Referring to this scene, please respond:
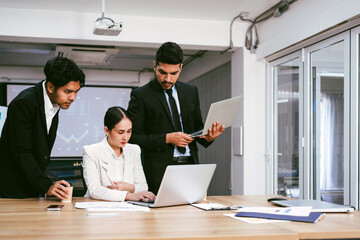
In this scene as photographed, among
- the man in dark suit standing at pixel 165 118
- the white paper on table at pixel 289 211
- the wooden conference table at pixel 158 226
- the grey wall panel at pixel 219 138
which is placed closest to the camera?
the wooden conference table at pixel 158 226

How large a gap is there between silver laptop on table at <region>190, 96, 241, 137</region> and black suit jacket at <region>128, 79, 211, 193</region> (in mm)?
236

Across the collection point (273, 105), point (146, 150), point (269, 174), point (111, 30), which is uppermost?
point (111, 30)

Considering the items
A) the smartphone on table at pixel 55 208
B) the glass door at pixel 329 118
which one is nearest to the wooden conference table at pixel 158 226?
the smartphone on table at pixel 55 208

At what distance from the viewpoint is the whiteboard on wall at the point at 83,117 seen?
867cm

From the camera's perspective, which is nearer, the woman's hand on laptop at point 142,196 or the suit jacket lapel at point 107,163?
the woman's hand on laptop at point 142,196

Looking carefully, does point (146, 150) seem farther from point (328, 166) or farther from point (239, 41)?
point (239, 41)

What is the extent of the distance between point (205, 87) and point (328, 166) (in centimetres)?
366

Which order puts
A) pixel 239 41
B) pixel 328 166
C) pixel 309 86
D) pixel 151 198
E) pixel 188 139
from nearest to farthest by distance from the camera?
pixel 151 198 → pixel 188 139 → pixel 328 166 → pixel 309 86 → pixel 239 41

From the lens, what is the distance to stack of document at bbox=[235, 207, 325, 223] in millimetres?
1647

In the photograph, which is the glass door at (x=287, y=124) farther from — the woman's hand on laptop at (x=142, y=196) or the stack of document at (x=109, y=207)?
the stack of document at (x=109, y=207)

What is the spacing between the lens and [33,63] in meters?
8.55

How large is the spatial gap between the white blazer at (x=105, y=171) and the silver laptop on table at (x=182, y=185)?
0.76ft

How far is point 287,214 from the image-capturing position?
5.65ft

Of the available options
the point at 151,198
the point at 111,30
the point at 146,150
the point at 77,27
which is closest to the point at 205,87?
the point at 77,27
